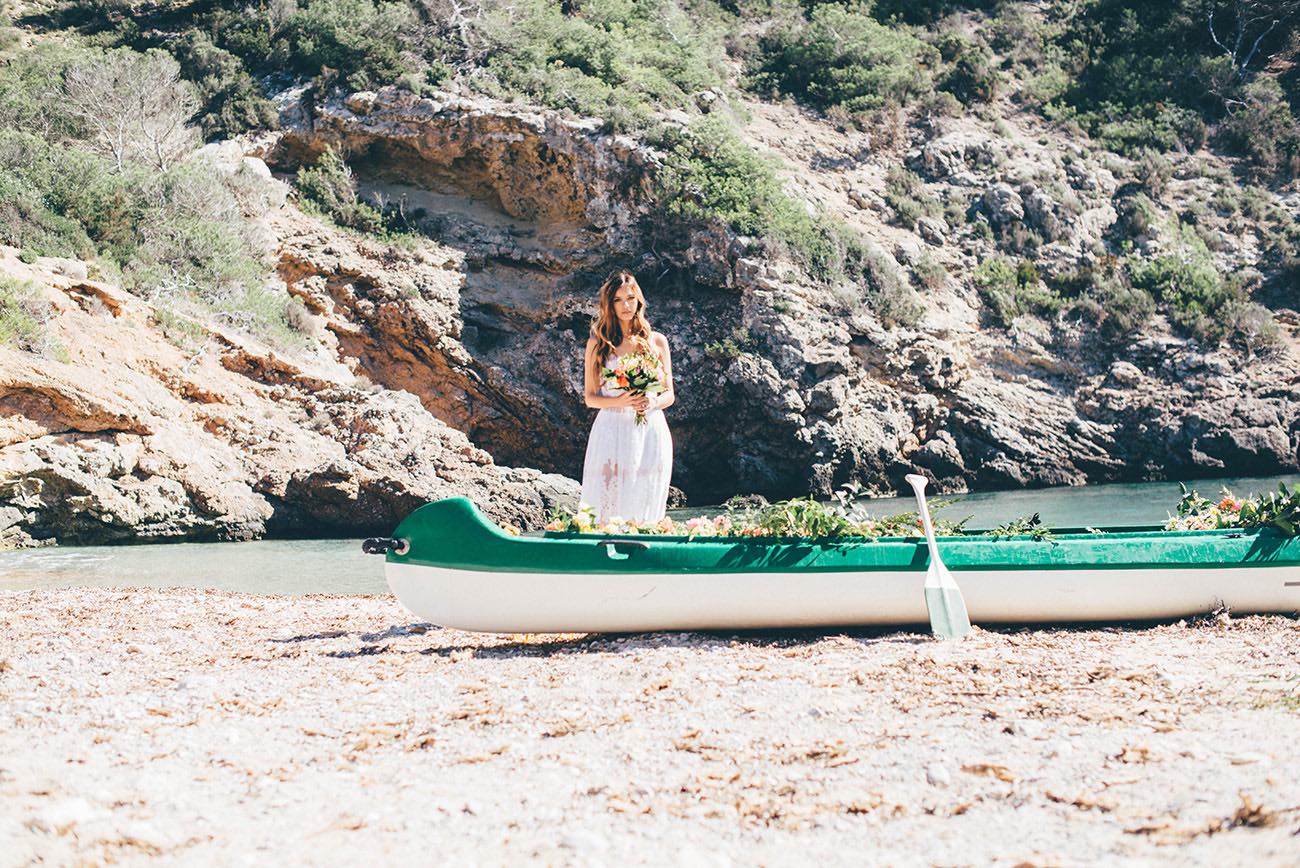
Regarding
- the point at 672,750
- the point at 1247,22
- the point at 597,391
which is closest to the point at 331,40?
the point at 597,391

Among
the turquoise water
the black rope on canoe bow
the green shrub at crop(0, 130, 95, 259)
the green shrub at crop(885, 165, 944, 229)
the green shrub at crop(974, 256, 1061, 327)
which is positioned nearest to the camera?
the black rope on canoe bow

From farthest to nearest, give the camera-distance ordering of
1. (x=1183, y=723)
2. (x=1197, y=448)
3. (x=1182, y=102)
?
(x=1182, y=102) < (x=1197, y=448) < (x=1183, y=723)

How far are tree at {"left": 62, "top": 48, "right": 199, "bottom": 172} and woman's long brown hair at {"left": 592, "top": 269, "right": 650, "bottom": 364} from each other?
17597mm

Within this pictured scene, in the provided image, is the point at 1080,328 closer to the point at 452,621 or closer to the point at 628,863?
the point at 452,621

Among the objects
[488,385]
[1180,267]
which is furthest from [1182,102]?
[488,385]

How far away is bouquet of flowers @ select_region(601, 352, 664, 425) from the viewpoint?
276 inches

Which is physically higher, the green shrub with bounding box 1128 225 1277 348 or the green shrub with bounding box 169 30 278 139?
the green shrub with bounding box 169 30 278 139

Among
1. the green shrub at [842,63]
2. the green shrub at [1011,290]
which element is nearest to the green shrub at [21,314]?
the green shrub at [1011,290]

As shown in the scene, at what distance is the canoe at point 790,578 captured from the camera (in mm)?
5781

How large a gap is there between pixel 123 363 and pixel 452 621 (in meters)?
11.4

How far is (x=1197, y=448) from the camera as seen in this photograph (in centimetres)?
2178

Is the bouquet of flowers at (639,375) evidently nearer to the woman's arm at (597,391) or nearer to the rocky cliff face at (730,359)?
the woman's arm at (597,391)

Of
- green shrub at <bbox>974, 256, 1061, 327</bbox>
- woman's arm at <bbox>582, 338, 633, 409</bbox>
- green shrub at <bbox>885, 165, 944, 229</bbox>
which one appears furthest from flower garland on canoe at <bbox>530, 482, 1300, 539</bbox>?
green shrub at <bbox>885, 165, 944, 229</bbox>

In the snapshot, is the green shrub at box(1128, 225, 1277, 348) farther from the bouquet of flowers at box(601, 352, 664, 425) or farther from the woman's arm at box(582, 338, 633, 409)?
the woman's arm at box(582, 338, 633, 409)
